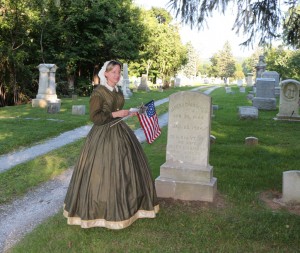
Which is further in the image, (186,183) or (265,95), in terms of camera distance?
(265,95)

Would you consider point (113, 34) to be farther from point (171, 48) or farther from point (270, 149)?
point (270, 149)

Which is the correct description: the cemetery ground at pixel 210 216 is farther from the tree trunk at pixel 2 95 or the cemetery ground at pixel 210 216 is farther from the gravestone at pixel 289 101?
the tree trunk at pixel 2 95

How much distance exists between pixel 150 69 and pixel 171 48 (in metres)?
5.15

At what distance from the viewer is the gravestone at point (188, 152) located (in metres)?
5.40

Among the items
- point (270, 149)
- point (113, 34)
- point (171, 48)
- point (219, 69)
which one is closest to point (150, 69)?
point (171, 48)

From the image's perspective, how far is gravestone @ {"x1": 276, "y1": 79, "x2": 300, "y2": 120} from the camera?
46.5 ft

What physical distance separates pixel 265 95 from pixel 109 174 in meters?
15.1

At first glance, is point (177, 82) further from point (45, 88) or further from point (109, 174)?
point (109, 174)

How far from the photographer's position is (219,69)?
9494 centimetres

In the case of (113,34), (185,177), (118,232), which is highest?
(113,34)

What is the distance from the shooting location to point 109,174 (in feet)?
13.6

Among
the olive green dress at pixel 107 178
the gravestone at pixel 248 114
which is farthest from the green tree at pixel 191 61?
the olive green dress at pixel 107 178

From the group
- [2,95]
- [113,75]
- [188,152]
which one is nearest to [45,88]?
[2,95]

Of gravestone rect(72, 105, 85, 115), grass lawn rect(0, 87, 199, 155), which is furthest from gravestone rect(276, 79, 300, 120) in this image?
gravestone rect(72, 105, 85, 115)
